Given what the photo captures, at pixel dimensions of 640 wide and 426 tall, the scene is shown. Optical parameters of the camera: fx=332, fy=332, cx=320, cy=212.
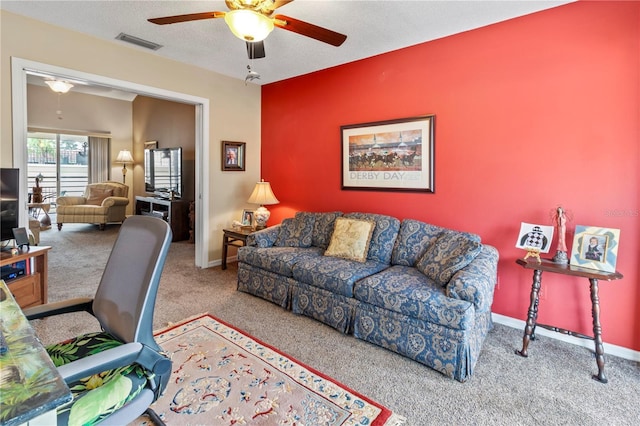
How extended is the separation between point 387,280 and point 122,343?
1.80m

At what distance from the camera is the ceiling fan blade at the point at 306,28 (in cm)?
213

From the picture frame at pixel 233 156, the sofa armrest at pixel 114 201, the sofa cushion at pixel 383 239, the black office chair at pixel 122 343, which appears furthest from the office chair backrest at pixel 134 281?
the sofa armrest at pixel 114 201

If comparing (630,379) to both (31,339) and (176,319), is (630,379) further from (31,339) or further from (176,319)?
(176,319)

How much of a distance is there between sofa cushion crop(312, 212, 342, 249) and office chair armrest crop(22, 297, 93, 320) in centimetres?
236

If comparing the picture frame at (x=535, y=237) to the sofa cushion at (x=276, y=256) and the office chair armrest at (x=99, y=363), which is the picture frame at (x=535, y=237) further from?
the office chair armrest at (x=99, y=363)

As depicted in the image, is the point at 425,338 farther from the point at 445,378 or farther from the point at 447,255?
the point at 447,255

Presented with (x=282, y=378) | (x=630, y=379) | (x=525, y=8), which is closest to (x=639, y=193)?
(x=630, y=379)

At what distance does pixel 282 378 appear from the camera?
6.93ft

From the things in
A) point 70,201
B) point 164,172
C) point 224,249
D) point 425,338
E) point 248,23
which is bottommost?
point 425,338

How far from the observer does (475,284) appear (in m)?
2.18

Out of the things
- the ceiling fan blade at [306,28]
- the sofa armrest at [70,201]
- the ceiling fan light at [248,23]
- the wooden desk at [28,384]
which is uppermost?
the ceiling fan blade at [306,28]

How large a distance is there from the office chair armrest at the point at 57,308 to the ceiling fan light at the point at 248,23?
1.74 metres

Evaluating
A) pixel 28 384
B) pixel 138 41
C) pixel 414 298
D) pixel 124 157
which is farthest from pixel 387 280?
pixel 124 157

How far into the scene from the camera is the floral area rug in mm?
1769
